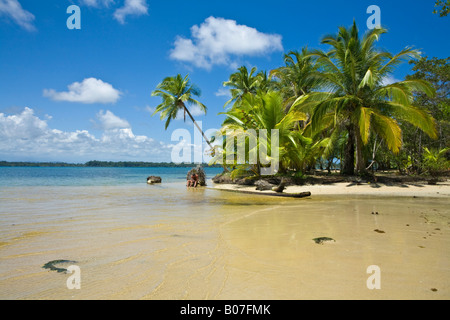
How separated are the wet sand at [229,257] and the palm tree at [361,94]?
961 cm

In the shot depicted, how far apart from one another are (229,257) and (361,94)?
47.4 ft

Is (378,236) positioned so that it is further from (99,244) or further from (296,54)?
(296,54)

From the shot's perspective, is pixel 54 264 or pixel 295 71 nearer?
pixel 54 264

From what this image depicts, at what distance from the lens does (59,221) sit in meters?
5.45

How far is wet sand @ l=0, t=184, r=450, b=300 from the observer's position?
223 centimetres

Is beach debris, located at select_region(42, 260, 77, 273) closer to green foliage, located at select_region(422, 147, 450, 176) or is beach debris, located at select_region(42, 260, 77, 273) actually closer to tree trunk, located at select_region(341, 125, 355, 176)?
tree trunk, located at select_region(341, 125, 355, 176)

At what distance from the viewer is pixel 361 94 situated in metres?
14.5

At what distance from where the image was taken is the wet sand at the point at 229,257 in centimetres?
Result: 223

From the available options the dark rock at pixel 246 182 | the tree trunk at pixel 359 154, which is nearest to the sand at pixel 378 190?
the tree trunk at pixel 359 154

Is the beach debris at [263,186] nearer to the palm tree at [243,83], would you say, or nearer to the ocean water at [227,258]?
the ocean water at [227,258]

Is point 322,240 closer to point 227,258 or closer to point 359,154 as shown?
point 227,258

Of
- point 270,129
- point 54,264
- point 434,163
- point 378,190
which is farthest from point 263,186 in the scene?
point 54,264

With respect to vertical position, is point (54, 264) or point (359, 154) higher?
point (359, 154)
